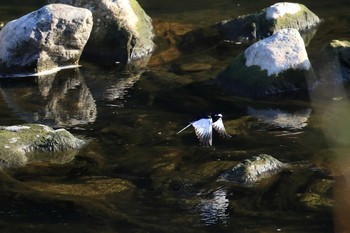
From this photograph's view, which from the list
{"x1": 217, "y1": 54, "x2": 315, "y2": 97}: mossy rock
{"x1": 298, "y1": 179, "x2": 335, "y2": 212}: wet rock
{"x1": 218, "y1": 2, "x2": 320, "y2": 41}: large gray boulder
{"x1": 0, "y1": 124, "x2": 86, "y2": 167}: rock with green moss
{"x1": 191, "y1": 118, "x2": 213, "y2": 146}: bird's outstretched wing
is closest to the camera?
{"x1": 298, "y1": 179, "x2": 335, "y2": 212}: wet rock

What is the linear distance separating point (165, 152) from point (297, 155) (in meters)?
→ 1.26

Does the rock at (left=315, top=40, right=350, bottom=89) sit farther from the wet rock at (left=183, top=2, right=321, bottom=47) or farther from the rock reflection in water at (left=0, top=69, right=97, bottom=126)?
the rock reflection in water at (left=0, top=69, right=97, bottom=126)

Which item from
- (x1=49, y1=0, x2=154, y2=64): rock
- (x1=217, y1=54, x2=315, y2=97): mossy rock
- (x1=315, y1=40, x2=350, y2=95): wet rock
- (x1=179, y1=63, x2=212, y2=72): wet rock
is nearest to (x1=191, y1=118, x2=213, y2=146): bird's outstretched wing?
(x1=217, y1=54, x2=315, y2=97): mossy rock

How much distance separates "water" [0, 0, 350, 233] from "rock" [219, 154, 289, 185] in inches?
4.0

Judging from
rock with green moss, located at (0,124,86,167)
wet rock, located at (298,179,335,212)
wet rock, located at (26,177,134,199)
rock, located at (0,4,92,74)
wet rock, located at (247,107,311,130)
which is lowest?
wet rock, located at (247,107,311,130)

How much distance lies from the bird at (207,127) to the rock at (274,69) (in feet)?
5.85

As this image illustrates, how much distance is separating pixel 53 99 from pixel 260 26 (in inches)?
167

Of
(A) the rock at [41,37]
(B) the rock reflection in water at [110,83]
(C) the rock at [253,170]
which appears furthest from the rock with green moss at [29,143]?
(A) the rock at [41,37]

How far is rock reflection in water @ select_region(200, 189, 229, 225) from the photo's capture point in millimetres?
5648

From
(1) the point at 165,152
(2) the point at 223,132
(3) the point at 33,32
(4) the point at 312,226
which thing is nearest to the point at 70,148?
(1) the point at 165,152

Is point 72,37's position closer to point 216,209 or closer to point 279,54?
point 279,54

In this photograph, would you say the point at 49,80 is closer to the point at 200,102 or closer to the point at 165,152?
the point at 200,102

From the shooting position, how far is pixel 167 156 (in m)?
7.13

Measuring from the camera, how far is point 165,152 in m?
7.24
